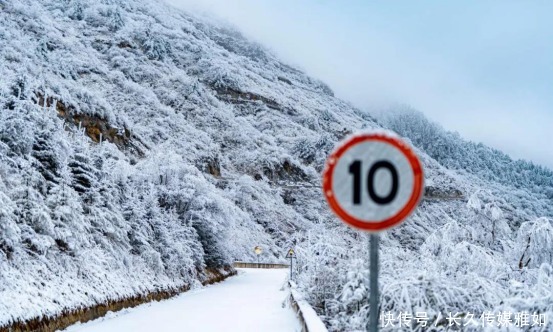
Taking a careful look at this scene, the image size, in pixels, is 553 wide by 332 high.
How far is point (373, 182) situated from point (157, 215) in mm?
19528

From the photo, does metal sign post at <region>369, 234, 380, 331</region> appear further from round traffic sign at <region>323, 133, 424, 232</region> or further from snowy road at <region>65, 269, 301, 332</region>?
snowy road at <region>65, 269, 301, 332</region>

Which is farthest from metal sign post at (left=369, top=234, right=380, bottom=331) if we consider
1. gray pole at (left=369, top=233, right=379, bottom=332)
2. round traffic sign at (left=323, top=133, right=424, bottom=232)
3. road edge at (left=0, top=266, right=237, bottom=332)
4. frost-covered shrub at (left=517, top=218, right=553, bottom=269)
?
frost-covered shrub at (left=517, top=218, right=553, bottom=269)

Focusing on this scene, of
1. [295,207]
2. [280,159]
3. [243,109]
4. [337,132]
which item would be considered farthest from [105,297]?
[337,132]

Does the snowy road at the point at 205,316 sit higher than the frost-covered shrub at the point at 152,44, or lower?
lower

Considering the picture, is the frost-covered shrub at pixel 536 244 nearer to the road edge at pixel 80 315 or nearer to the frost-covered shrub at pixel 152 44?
the road edge at pixel 80 315

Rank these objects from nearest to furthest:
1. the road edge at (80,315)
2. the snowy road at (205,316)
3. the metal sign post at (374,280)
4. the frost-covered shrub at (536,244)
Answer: the metal sign post at (374,280), the road edge at (80,315), the frost-covered shrub at (536,244), the snowy road at (205,316)

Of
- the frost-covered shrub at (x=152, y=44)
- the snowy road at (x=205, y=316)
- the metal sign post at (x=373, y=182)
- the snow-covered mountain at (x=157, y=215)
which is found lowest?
the snowy road at (x=205, y=316)

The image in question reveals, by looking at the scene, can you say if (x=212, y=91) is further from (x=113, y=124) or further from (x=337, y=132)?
(x=113, y=124)

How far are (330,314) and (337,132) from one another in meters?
94.6

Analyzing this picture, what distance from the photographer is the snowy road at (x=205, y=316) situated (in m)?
13.1

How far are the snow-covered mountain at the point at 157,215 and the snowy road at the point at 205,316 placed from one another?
78cm

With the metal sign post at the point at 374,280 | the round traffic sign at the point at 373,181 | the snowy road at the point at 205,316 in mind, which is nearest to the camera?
the round traffic sign at the point at 373,181

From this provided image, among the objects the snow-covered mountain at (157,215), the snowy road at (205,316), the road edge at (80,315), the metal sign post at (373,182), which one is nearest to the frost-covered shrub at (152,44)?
the snow-covered mountain at (157,215)

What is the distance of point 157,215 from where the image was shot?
21719 millimetres
